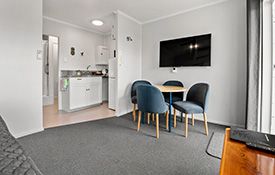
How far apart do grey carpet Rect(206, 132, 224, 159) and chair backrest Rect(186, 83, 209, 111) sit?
473 mm

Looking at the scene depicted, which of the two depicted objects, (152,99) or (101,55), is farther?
(101,55)

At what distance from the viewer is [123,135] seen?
235 cm

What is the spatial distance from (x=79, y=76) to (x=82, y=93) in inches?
22.9

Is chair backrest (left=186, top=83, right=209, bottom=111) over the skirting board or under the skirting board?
over

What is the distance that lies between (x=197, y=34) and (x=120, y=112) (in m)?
2.53

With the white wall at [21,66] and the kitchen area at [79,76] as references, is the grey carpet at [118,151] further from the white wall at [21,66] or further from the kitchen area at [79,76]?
the kitchen area at [79,76]

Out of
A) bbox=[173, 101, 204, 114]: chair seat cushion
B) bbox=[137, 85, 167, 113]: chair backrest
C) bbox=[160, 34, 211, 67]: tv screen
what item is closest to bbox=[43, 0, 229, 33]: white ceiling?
bbox=[160, 34, 211, 67]: tv screen

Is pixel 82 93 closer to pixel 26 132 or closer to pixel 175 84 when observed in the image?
pixel 26 132

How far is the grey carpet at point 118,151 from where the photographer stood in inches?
58.5

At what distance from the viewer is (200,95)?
2.59 metres

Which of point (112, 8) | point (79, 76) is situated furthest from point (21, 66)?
point (112, 8)

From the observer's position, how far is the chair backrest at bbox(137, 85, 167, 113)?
2.24 metres

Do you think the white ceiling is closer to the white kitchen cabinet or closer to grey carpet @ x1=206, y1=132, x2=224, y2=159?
the white kitchen cabinet

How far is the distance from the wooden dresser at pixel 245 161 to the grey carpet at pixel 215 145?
1.13m
